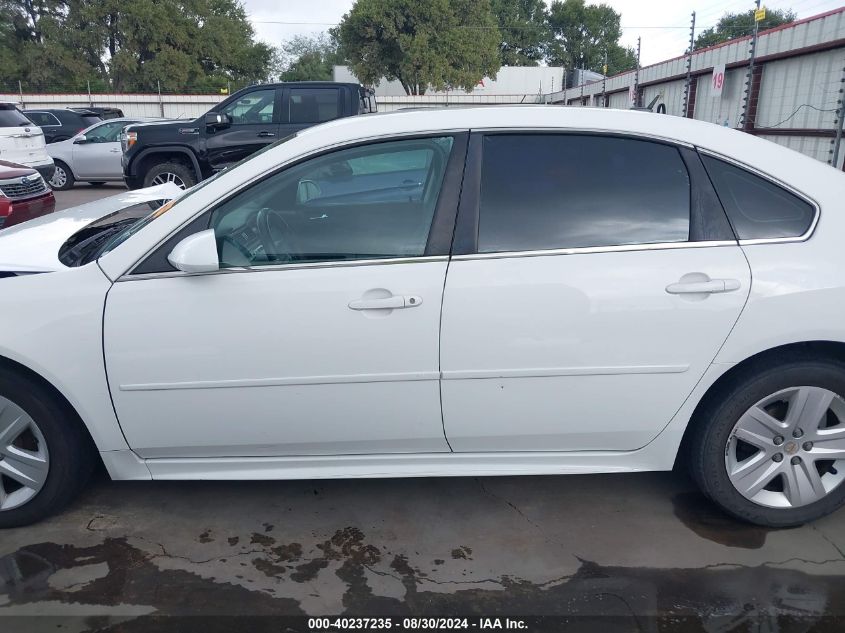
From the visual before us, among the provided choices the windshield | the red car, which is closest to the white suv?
the red car

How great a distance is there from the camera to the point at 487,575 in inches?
99.3

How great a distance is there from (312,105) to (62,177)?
8274mm

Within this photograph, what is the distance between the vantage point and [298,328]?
246 cm

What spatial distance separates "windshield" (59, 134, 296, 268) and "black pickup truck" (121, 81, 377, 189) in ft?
19.9

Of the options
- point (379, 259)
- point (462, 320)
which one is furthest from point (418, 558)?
point (379, 259)

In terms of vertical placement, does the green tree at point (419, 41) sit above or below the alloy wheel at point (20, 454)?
above

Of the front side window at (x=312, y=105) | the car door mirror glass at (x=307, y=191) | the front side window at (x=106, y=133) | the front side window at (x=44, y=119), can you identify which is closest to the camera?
the car door mirror glass at (x=307, y=191)

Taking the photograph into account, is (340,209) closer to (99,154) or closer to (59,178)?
(99,154)

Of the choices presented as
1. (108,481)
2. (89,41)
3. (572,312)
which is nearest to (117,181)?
(108,481)

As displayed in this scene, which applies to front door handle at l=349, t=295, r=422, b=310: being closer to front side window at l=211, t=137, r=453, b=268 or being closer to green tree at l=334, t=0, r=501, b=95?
front side window at l=211, t=137, r=453, b=268

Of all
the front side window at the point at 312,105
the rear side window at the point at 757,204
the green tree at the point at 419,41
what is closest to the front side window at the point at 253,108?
the front side window at the point at 312,105

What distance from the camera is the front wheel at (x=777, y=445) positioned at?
101 inches

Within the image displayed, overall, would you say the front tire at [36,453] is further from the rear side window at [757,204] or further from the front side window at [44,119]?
the front side window at [44,119]

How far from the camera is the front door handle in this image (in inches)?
96.0
